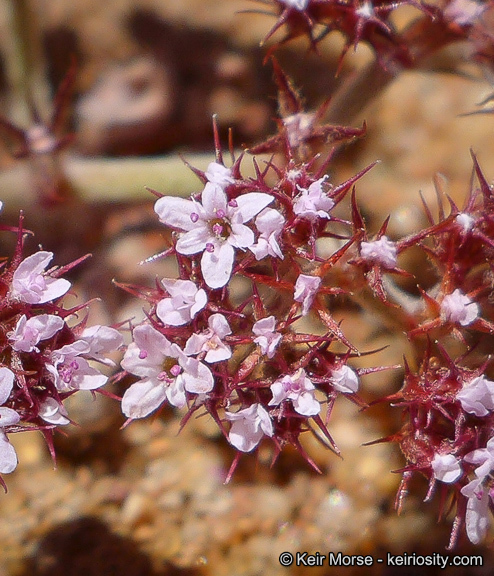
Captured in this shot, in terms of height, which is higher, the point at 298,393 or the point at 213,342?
the point at 213,342

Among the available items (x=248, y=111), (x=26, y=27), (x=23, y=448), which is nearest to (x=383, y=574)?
(x=23, y=448)

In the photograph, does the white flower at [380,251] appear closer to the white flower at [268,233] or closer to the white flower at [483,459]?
the white flower at [268,233]

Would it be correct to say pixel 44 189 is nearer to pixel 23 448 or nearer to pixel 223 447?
pixel 23 448

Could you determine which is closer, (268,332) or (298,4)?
(268,332)

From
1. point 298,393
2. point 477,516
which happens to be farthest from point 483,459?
point 298,393

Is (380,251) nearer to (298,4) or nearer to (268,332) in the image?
(268,332)

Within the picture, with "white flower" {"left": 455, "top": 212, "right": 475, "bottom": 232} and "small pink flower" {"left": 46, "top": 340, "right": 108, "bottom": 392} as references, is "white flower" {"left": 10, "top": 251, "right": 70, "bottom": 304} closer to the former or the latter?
"small pink flower" {"left": 46, "top": 340, "right": 108, "bottom": 392}
